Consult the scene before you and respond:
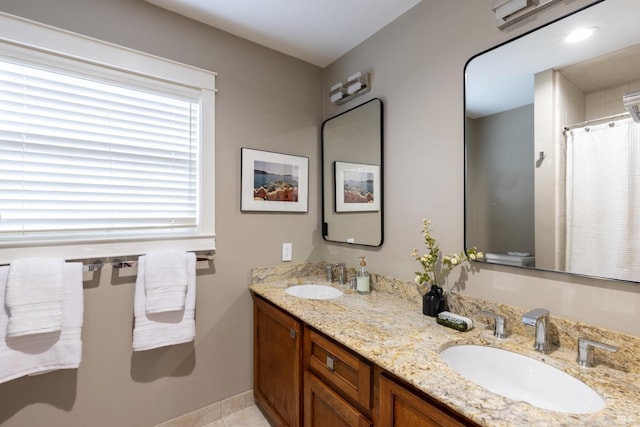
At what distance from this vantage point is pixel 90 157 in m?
1.58

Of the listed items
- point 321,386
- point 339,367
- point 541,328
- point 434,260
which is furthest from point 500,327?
point 321,386

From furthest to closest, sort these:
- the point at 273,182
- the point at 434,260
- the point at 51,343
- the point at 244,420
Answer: the point at 273,182 → the point at 244,420 → the point at 434,260 → the point at 51,343

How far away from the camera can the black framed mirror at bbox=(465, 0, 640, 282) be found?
3.33 feet

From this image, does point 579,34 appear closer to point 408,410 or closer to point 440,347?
point 440,347

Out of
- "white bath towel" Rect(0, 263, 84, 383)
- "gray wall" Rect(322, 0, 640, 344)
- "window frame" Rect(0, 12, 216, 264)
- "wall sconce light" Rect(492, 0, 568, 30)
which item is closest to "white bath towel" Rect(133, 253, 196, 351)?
"window frame" Rect(0, 12, 216, 264)

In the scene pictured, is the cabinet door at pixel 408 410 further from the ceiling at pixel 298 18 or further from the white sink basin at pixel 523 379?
the ceiling at pixel 298 18

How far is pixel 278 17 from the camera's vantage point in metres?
1.81

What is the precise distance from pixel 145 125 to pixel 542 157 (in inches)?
76.9

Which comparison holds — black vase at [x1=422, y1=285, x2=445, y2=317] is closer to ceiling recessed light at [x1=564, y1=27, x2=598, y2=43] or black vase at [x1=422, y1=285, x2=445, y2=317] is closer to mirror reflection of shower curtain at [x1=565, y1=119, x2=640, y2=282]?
mirror reflection of shower curtain at [x1=565, y1=119, x2=640, y2=282]

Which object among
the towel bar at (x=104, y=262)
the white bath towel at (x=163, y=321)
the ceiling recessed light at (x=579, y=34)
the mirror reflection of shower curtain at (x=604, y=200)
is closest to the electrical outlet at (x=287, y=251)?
the white bath towel at (x=163, y=321)

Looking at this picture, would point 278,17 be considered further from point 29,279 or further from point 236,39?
point 29,279

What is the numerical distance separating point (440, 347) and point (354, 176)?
124 cm

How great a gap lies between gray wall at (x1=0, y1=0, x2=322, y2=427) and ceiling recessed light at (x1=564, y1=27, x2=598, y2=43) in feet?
5.16

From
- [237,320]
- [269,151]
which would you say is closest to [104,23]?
[269,151]
